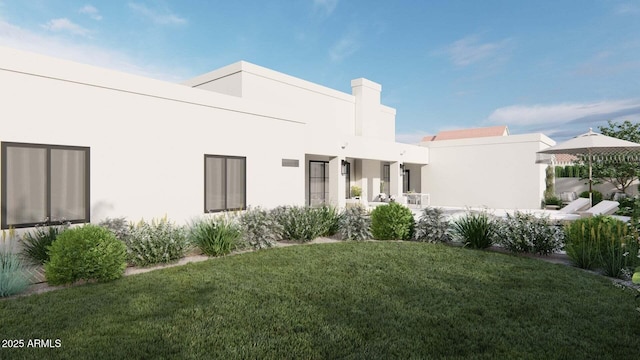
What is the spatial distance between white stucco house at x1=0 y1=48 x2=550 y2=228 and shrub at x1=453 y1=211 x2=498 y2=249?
5936mm

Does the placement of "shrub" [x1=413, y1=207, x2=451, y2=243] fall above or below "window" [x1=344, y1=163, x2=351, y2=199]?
below

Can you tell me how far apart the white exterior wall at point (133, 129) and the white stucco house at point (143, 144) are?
22mm

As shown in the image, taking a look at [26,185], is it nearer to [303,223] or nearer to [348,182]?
[303,223]

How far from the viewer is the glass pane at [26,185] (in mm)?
6914

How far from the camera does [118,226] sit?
25.0 feet

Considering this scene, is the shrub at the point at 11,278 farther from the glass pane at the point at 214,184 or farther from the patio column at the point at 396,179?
the patio column at the point at 396,179

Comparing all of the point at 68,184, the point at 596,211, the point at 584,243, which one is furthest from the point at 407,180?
the point at 68,184

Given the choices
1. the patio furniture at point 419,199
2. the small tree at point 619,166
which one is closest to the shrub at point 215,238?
the patio furniture at point 419,199

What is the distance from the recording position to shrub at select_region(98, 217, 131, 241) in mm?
7418

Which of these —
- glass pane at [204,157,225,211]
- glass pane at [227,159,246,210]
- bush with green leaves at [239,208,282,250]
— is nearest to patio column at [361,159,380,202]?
glass pane at [227,159,246,210]

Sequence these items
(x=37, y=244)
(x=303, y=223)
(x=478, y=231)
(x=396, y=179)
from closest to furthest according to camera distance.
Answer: (x=37, y=244)
(x=478, y=231)
(x=303, y=223)
(x=396, y=179)

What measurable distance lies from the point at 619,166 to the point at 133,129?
85.0 feet

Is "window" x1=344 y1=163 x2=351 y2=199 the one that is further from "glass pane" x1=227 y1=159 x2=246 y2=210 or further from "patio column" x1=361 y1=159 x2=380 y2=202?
"glass pane" x1=227 y1=159 x2=246 y2=210

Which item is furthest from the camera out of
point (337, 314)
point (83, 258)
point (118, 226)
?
point (118, 226)
